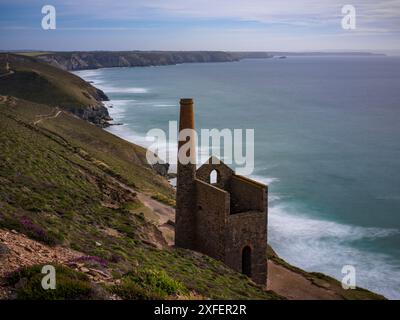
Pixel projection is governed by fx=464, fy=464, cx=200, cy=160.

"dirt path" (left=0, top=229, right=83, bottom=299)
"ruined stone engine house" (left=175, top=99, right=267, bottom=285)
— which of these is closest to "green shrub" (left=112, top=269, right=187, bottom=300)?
"dirt path" (left=0, top=229, right=83, bottom=299)

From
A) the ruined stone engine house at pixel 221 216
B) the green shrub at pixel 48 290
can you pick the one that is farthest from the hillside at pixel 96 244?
the ruined stone engine house at pixel 221 216

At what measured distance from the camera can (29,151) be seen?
2866cm

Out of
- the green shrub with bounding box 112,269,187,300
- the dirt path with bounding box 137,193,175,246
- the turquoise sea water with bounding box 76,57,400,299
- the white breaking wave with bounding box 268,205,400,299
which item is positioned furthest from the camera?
the turquoise sea water with bounding box 76,57,400,299

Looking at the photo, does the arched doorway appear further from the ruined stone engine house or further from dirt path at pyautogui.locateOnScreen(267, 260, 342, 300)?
dirt path at pyautogui.locateOnScreen(267, 260, 342, 300)

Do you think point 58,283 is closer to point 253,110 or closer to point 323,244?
point 323,244

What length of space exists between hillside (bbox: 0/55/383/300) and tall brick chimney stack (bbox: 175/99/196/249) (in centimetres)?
118

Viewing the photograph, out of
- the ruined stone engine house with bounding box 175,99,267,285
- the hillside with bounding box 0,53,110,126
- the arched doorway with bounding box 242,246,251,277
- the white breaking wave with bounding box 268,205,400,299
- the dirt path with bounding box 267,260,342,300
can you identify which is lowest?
the white breaking wave with bounding box 268,205,400,299

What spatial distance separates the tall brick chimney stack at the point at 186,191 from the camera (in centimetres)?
2127

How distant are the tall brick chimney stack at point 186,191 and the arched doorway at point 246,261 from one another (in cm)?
258

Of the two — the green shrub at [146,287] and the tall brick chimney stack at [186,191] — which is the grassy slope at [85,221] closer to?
the green shrub at [146,287]

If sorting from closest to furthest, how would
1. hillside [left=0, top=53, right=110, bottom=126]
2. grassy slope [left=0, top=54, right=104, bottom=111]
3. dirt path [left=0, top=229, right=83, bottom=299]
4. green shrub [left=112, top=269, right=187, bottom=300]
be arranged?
green shrub [left=112, top=269, right=187, bottom=300], dirt path [left=0, top=229, right=83, bottom=299], hillside [left=0, top=53, right=110, bottom=126], grassy slope [left=0, top=54, right=104, bottom=111]

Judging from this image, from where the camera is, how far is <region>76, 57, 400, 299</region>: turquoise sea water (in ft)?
119

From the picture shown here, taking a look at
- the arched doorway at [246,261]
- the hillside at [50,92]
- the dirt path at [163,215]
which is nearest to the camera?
the arched doorway at [246,261]

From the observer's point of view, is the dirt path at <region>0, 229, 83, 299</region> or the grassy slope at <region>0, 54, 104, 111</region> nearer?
the dirt path at <region>0, 229, 83, 299</region>
